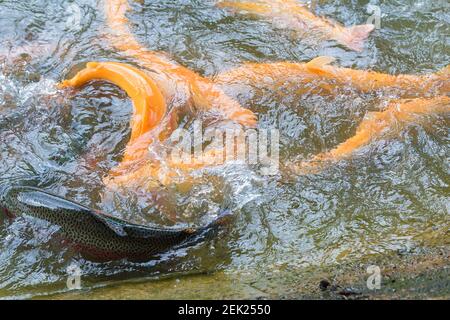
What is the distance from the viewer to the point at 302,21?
6641 millimetres

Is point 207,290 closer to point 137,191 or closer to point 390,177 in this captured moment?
point 137,191

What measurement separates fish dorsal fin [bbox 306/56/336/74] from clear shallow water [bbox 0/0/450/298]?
0.35 meters

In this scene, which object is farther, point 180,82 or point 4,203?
point 180,82

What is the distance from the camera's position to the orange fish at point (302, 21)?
6.44m

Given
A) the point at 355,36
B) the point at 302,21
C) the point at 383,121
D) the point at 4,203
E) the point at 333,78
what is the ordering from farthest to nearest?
the point at 302,21, the point at 355,36, the point at 333,78, the point at 383,121, the point at 4,203

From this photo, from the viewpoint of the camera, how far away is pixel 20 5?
22.6 feet

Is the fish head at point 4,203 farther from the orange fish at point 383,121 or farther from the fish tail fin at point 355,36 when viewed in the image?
the fish tail fin at point 355,36

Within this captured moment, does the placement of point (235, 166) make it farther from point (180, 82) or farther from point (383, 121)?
point (383, 121)

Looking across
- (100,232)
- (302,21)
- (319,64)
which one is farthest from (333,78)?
(100,232)

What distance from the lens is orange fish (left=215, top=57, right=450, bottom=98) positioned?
566 cm

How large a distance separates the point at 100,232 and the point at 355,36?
425 centimetres

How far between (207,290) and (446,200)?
2341 mm

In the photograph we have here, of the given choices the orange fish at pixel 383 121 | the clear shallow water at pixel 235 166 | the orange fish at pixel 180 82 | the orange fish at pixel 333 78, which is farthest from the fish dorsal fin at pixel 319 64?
the orange fish at pixel 180 82

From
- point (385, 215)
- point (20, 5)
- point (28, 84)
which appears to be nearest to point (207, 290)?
point (385, 215)
